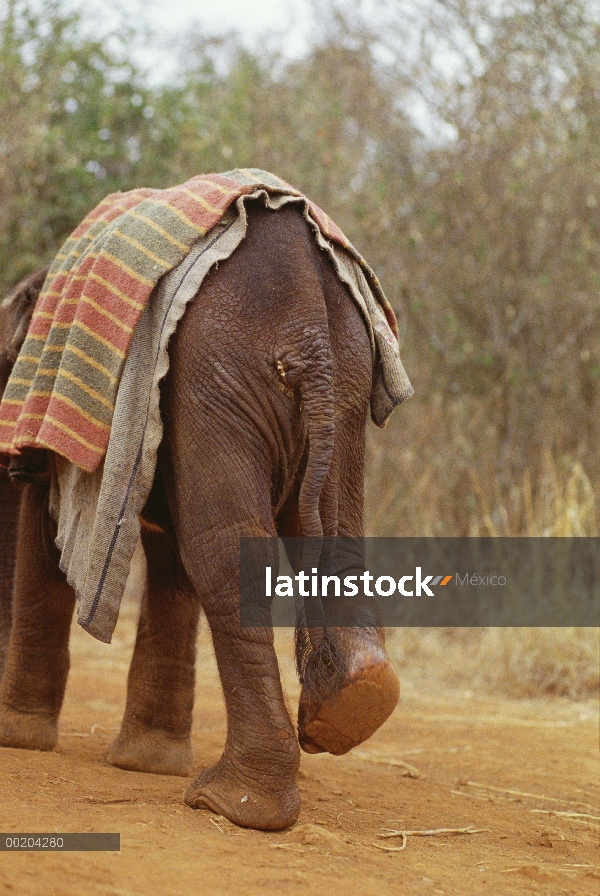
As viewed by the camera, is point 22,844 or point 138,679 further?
point 138,679

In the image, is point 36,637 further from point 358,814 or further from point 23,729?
point 358,814

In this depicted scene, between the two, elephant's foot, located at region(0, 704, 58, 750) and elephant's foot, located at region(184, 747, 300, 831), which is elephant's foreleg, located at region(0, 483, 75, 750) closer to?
elephant's foot, located at region(0, 704, 58, 750)

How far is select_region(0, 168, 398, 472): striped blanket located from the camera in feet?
10.4

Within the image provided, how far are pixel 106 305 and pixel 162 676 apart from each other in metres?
1.48

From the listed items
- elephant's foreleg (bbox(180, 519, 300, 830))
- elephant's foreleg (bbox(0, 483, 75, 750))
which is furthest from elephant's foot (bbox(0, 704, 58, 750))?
elephant's foreleg (bbox(180, 519, 300, 830))

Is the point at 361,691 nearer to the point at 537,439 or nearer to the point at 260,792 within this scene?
the point at 260,792

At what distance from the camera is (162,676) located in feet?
13.1

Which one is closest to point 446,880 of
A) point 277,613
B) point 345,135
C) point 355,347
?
point 355,347

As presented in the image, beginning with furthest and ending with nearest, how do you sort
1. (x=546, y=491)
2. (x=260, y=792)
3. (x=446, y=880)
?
(x=546, y=491) → (x=260, y=792) → (x=446, y=880)

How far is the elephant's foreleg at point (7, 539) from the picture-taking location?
4.53 m

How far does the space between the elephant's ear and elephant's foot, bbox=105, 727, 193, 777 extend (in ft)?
4.87

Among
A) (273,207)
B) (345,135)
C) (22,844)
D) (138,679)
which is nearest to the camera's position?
(22,844)

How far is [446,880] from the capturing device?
2734 millimetres

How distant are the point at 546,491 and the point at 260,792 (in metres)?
4.72
